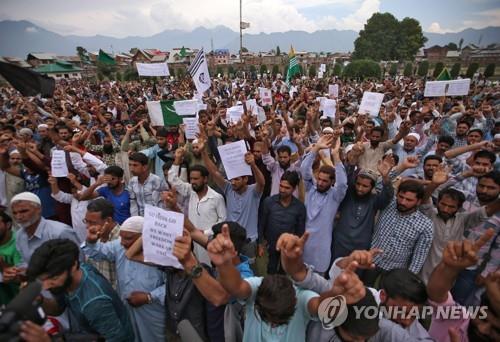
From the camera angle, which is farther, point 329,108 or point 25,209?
point 329,108

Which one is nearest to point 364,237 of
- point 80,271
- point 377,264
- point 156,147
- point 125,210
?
point 377,264

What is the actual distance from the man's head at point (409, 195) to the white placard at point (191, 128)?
147 inches

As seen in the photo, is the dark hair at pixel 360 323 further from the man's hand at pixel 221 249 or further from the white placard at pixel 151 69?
the white placard at pixel 151 69

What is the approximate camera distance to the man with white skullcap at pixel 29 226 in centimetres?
270

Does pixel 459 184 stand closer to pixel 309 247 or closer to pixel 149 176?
pixel 309 247

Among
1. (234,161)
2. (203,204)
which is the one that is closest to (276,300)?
(203,204)

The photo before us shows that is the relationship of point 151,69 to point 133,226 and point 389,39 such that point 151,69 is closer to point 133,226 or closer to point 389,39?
point 133,226

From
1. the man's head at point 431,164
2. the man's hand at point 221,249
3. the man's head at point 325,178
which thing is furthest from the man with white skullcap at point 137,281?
the man's head at point 431,164

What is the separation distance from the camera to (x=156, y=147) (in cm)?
520

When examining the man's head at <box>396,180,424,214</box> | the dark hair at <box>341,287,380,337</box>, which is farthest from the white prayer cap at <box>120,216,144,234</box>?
the man's head at <box>396,180,424,214</box>

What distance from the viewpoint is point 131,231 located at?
95.1 inches

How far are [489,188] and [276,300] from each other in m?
2.55

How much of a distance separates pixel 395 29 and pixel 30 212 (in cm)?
7346

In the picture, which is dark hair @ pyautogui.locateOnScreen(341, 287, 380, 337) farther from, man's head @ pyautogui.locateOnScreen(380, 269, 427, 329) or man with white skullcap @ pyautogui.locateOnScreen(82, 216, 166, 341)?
man with white skullcap @ pyautogui.locateOnScreen(82, 216, 166, 341)
